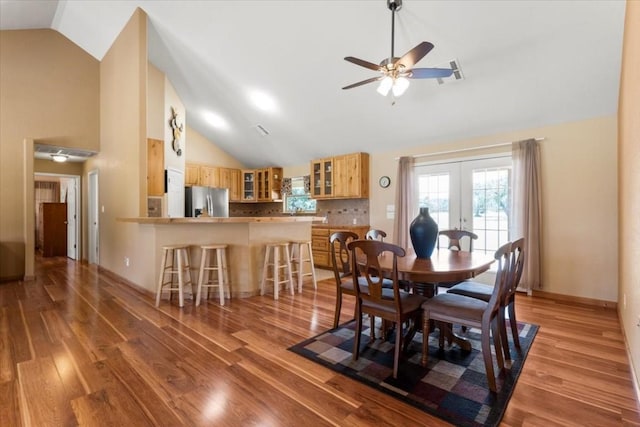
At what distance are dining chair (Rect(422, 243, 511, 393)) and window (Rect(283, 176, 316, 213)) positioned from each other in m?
5.09

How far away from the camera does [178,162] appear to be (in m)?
6.00

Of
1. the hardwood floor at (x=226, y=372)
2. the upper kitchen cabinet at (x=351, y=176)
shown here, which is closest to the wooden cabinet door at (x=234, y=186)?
the upper kitchen cabinet at (x=351, y=176)

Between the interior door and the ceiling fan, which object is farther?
the interior door

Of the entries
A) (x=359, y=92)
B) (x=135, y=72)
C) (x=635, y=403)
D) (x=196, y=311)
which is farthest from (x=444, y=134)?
(x=135, y=72)

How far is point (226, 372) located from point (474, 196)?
13.5ft

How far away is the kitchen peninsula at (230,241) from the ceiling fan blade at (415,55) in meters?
2.25

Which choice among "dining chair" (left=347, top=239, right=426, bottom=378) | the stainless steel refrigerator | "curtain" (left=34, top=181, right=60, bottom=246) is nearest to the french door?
"dining chair" (left=347, top=239, right=426, bottom=378)

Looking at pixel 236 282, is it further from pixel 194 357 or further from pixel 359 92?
pixel 359 92

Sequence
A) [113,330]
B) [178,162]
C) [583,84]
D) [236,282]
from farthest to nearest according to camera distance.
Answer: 1. [178,162]
2. [236,282]
3. [583,84]
4. [113,330]

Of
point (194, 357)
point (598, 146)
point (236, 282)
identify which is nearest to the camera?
point (194, 357)

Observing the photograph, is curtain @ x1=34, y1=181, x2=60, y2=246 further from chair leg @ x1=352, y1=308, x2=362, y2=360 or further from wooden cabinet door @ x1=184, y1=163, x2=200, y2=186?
chair leg @ x1=352, y1=308, x2=362, y2=360

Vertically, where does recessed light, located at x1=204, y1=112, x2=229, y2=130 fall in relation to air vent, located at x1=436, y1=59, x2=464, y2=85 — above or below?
above

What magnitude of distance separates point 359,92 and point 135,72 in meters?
3.28

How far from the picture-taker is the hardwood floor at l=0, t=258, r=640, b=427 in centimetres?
169
